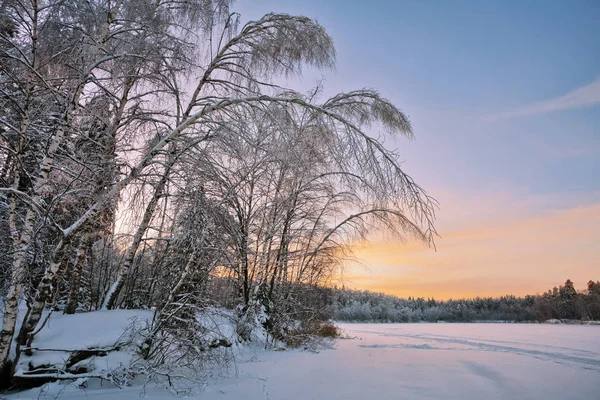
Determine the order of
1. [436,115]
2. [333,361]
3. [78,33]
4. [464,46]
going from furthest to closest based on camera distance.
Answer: [436,115] < [464,46] < [333,361] < [78,33]

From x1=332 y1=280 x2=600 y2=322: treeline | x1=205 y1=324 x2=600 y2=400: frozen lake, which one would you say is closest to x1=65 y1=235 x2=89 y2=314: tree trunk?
x1=205 y1=324 x2=600 y2=400: frozen lake

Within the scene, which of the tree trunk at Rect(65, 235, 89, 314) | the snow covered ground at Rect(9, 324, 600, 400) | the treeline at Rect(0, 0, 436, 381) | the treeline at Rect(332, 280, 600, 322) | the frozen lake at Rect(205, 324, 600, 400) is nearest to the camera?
the treeline at Rect(0, 0, 436, 381)

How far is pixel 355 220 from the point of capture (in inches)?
434

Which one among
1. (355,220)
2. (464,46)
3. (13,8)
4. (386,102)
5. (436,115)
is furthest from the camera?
(355,220)

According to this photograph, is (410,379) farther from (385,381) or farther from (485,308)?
(485,308)

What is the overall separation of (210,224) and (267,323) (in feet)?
21.9

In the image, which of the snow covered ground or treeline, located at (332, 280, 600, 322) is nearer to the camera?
the snow covered ground

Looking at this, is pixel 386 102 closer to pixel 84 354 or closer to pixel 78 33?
pixel 78 33

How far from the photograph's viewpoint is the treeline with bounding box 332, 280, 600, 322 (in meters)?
56.8

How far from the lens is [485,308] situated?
73.7 m

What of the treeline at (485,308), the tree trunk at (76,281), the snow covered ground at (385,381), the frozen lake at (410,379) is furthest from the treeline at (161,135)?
the treeline at (485,308)

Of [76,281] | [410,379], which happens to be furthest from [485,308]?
[76,281]

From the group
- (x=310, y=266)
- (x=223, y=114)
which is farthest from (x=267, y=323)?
(x=223, y=114)

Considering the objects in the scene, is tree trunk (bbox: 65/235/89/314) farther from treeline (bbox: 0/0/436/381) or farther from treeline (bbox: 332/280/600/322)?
treeline (bbox: 332/280/600/322)
